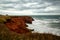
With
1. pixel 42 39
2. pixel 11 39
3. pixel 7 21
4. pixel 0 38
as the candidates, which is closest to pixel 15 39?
pixel 11 39

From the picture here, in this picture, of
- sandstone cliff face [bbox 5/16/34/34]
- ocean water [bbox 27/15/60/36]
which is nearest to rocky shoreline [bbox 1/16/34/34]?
sandstone cliff face [bbox 5/16/34/34]

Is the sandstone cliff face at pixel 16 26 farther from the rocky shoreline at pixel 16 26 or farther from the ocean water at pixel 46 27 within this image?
the ocean water at pixel 46 27

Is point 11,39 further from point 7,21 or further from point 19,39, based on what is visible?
point 7,21

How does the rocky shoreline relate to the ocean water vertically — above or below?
above

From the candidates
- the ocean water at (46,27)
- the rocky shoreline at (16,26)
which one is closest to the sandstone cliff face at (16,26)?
the rocky shoreline at (16,26)

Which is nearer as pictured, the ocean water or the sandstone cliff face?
the sandstone cliff face

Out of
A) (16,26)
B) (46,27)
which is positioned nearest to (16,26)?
(16,26)

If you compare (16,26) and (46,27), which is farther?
(46,27)

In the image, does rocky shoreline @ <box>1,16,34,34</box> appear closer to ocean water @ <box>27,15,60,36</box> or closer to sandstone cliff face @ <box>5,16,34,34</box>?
sandstone cliff face @ <box>5,16,34,34</box>

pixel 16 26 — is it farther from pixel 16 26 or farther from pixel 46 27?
pixel 46 27

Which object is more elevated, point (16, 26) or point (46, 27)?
point (16, 26)

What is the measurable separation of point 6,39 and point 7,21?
82.1 feet

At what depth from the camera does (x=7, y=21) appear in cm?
3403

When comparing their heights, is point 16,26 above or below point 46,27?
above
